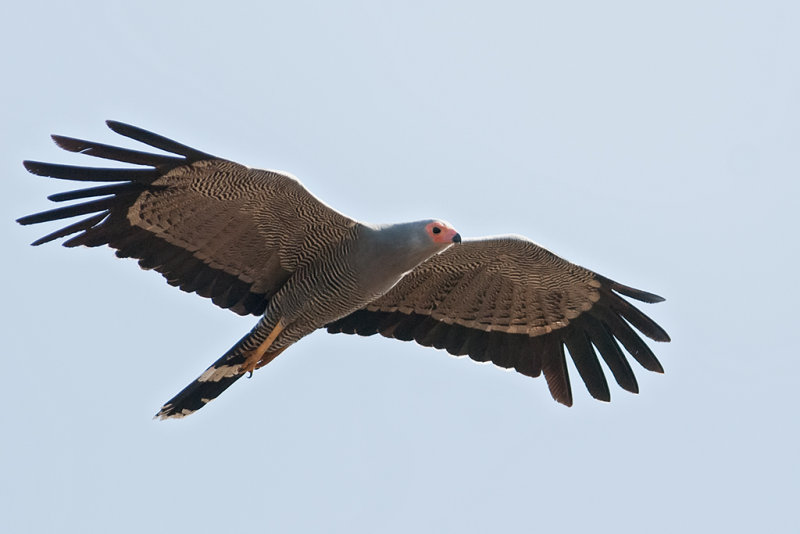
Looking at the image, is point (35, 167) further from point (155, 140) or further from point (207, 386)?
point (207, 386)

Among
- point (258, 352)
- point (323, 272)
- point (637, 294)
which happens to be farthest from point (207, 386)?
point (637, 294)

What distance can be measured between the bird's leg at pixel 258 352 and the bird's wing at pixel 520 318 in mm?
916

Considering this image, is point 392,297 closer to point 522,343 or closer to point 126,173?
point 522,343

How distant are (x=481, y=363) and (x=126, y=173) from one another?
4.56 m

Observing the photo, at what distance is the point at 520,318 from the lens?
14148mm

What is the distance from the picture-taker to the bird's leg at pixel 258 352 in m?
12.9

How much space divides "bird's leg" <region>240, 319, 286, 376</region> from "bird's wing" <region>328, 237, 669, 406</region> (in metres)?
0.92

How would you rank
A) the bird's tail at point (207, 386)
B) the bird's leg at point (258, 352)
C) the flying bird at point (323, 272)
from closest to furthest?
1. the flying bird at point (323, 272)
2. the bird's leg at point (258, 352)
3. the bird's tail at point (207, 386)

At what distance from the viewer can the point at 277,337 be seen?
12977 mm

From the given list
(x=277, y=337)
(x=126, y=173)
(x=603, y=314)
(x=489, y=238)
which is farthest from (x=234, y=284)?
(x=603, y=314)

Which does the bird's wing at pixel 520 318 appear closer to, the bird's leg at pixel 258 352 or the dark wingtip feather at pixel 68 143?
the bird's leg at pixel 258 352

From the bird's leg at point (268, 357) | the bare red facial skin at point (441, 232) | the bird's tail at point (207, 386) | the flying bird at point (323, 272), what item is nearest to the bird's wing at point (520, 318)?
the flying bird at point (323, 272)

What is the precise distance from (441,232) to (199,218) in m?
2.52

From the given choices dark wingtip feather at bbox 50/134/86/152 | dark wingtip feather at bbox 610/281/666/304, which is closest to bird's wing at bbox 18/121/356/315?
dark wingtip feather at bbox 50/134/86/152
